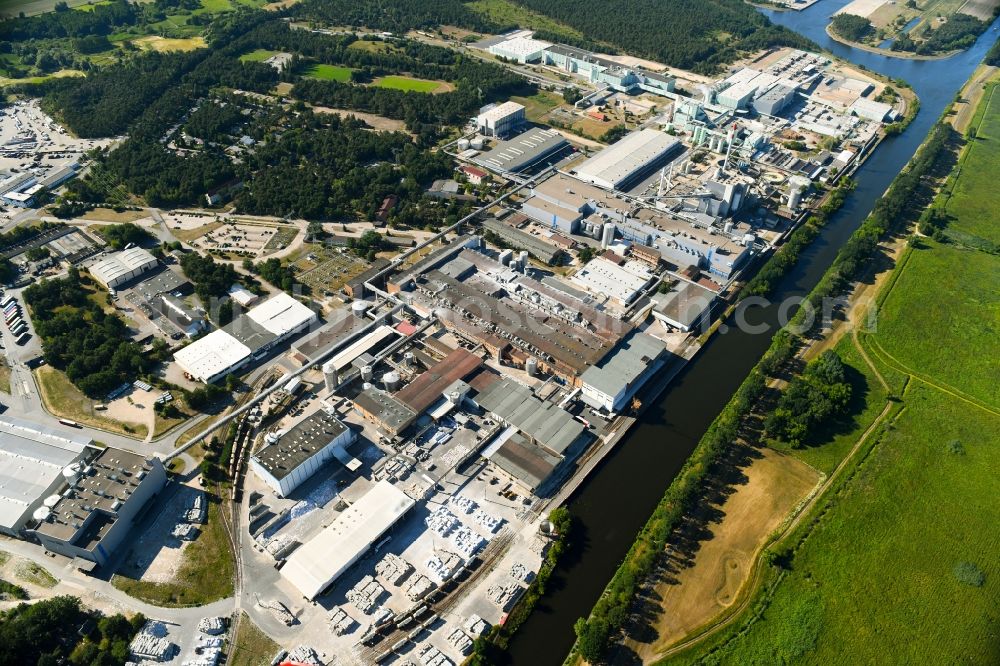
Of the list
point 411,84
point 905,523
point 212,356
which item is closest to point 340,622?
point 212,356

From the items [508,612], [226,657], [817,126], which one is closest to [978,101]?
[817,126]

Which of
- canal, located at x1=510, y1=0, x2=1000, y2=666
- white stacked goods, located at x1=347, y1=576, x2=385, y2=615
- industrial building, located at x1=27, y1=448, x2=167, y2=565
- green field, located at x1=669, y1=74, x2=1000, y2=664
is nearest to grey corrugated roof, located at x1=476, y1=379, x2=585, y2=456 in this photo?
canal, located at x1=510, y1=0, x2=1000, y2=666

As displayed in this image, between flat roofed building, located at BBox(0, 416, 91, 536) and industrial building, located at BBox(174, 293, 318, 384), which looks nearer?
flat roofed building, located at BBox(0, 416, 91, 536)

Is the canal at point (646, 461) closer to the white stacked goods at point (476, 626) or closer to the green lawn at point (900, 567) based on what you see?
the white stacked goods at point (476, 626)

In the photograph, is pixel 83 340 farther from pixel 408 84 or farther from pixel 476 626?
pixel 408 84

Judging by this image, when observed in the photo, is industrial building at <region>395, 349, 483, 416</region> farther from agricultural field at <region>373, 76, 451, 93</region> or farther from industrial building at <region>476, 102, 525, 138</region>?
agricultural field at <region>373, 76, 451, 93</region>

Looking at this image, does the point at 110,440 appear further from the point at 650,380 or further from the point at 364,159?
the point at 364,159

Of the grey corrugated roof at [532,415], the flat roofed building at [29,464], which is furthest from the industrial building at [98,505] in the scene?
the grey corrugated roof at [532,415]
